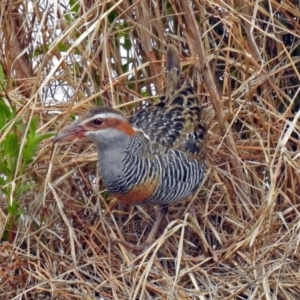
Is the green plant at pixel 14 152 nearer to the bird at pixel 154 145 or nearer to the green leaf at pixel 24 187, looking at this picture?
the green leaf at pixel 24 187

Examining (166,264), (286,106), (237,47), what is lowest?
(166,264)

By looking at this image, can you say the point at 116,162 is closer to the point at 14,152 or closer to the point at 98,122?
the point at 98,122

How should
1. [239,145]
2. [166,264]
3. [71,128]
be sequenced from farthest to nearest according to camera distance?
[239,145], [166,264], [71,128]

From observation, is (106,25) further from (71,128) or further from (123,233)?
(123,233)

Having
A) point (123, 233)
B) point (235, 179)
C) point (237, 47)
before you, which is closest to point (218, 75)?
point (237, 47)

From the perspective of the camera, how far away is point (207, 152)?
411 cm

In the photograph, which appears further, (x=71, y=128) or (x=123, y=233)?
(x=123, y=233)

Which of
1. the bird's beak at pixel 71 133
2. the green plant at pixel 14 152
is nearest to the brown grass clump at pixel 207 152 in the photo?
the green plant at pixel 14 152

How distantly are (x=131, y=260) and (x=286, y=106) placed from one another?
86cm

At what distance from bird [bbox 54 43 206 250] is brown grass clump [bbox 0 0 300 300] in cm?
8

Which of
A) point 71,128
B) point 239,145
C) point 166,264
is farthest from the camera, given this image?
point 239,145

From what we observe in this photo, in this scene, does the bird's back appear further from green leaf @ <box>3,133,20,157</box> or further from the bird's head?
green leaf @ <box>3,133,20,157</box>

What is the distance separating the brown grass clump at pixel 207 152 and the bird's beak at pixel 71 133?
0.14 metres

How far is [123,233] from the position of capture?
4.01 metres
